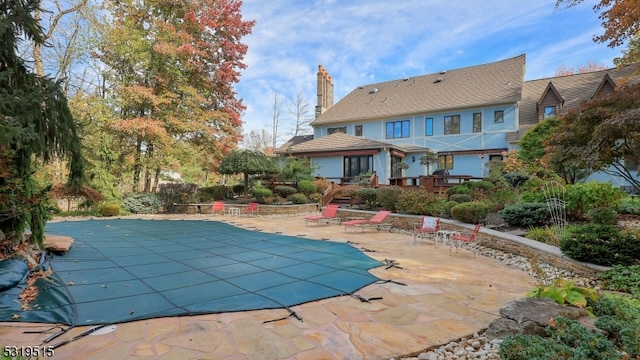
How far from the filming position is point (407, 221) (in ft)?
36.2

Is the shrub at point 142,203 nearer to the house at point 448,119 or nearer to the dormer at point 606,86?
the house at point 448,119

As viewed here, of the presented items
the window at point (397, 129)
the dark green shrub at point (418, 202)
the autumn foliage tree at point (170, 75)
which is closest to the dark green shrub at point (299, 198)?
the autumn foliage tree at point (170, 75)

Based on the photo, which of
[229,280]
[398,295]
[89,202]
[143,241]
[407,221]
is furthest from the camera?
[89,202]

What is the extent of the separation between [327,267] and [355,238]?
3679 mm

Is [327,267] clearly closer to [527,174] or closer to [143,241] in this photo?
[143,241]

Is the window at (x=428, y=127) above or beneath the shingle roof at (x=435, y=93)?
beneath

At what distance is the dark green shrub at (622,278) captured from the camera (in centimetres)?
437

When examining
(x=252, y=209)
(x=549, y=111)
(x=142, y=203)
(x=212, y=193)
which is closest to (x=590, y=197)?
(x=252, y=209)

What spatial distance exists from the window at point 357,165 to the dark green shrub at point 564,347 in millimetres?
17798

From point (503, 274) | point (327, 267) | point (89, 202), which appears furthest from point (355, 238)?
point (89, 202)

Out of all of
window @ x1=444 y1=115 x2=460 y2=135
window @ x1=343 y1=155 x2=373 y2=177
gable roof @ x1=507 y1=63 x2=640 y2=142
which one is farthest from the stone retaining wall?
window @ x1=444 y1=115 x2=460 y2=135

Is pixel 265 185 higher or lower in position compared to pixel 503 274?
higher

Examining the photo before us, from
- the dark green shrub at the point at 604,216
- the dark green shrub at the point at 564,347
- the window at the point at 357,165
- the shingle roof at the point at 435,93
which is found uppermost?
the shingle roof at the point at 435,93

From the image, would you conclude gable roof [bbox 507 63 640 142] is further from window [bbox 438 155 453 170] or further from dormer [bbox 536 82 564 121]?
window [bbox 438 155 453 170]
